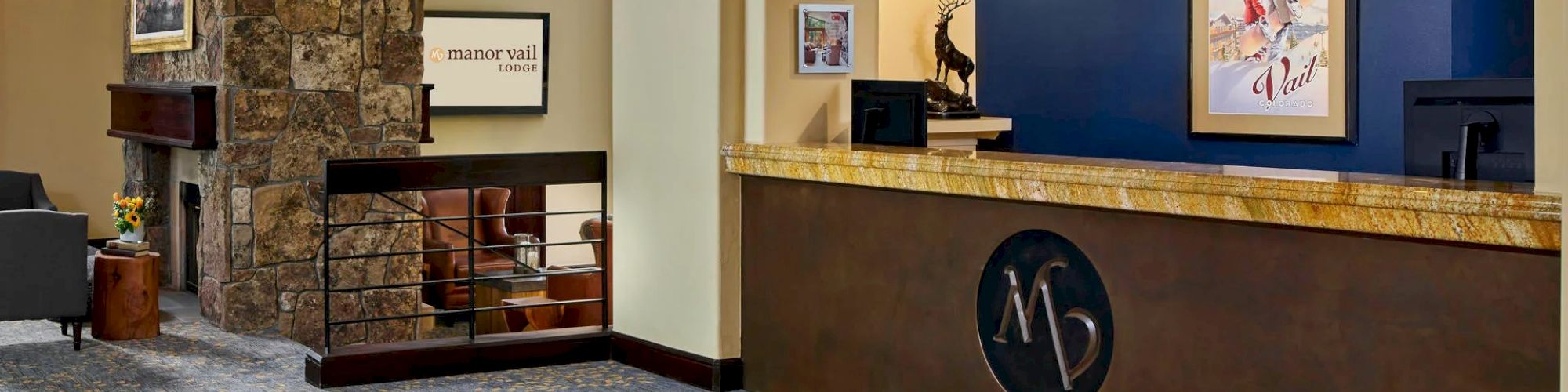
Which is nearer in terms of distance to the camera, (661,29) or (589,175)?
(661,29)

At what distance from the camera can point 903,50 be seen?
825 centimetres

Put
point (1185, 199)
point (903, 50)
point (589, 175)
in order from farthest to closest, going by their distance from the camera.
A: point (903, 50), point (589, 175), point (1185, 199)

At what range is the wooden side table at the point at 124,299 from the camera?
6.57 meters

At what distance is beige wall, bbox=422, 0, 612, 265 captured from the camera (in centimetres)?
1060

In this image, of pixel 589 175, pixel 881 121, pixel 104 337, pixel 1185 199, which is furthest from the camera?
pixel 104 337

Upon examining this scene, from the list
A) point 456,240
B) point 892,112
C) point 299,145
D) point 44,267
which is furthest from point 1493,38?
point 456,240

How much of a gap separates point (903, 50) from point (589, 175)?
2840mm

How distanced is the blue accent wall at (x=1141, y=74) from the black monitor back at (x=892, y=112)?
→ 2.04 m

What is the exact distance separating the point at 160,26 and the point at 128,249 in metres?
1.54

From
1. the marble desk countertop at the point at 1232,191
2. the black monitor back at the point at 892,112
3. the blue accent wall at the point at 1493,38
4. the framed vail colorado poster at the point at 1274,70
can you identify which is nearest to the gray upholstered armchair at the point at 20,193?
the black monitor back at the point at 892,112

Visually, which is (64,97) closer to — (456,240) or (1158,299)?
(456,240)

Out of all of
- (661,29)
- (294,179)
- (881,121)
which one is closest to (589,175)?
(661,29)

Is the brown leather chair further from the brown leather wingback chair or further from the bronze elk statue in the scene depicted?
the bronze elk statue

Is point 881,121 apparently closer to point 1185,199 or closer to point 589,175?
point 589,175
